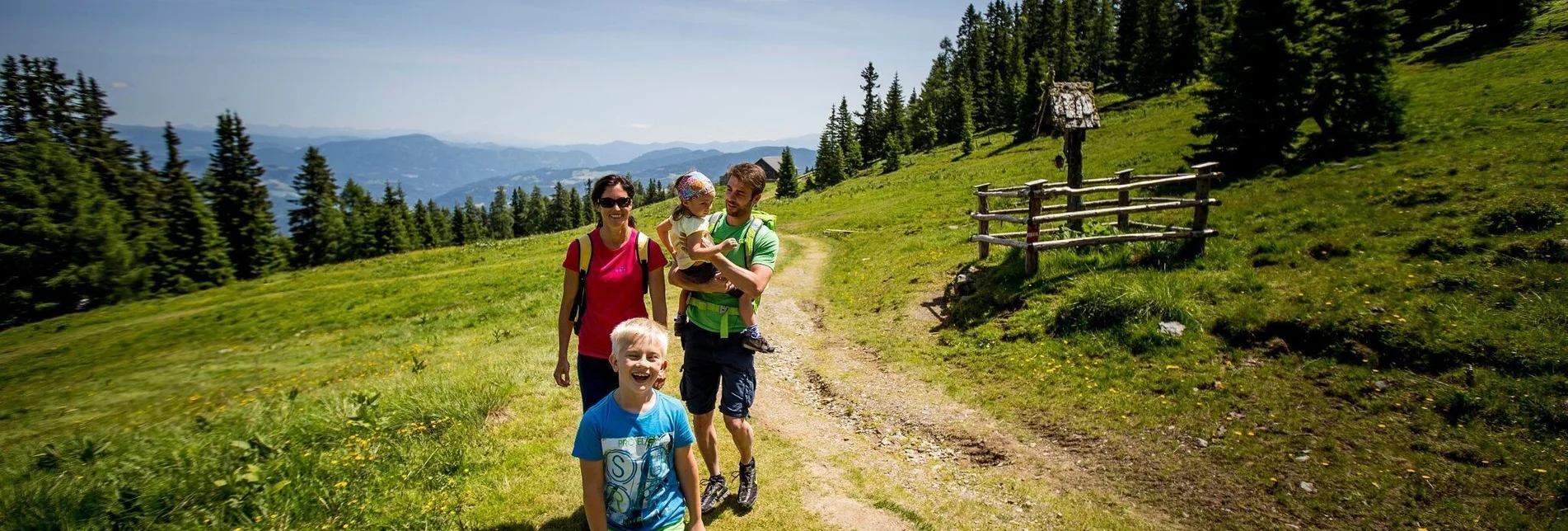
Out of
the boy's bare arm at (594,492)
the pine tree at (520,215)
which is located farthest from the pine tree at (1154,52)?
the pine tree at (520,215)

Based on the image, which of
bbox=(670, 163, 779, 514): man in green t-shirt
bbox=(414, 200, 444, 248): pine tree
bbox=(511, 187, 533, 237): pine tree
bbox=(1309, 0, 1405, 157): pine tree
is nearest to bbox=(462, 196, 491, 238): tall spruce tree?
bbox=(414, 200, 444, 248): pine tree

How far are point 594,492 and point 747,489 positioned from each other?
2.44 m

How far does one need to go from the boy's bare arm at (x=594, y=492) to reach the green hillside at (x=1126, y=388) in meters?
2.26

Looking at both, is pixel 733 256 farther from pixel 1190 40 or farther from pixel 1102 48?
pixel 1102 48

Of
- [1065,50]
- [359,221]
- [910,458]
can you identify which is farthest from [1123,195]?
[359,221]

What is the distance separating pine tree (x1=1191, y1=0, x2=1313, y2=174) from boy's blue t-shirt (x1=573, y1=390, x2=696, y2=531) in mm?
22901

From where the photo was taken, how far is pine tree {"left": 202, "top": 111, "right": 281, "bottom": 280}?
50125 millimetres

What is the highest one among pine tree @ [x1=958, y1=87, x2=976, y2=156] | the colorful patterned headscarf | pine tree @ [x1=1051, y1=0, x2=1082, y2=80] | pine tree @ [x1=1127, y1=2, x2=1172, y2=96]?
pine tree @ [x1=1051, y1=0, x2=1082, y2=80]

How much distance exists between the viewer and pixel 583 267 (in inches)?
177

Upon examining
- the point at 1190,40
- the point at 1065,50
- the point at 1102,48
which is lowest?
the point at 1190,40

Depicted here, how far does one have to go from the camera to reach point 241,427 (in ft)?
24.2

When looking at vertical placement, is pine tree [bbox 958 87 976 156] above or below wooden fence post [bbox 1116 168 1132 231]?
above

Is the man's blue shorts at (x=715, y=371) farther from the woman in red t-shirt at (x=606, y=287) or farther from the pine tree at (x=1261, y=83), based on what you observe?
the pine tree at (x=1261, y=83)

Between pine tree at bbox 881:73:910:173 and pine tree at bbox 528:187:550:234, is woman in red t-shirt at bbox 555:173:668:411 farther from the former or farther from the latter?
pine tree at bbox 528:187:550:234
